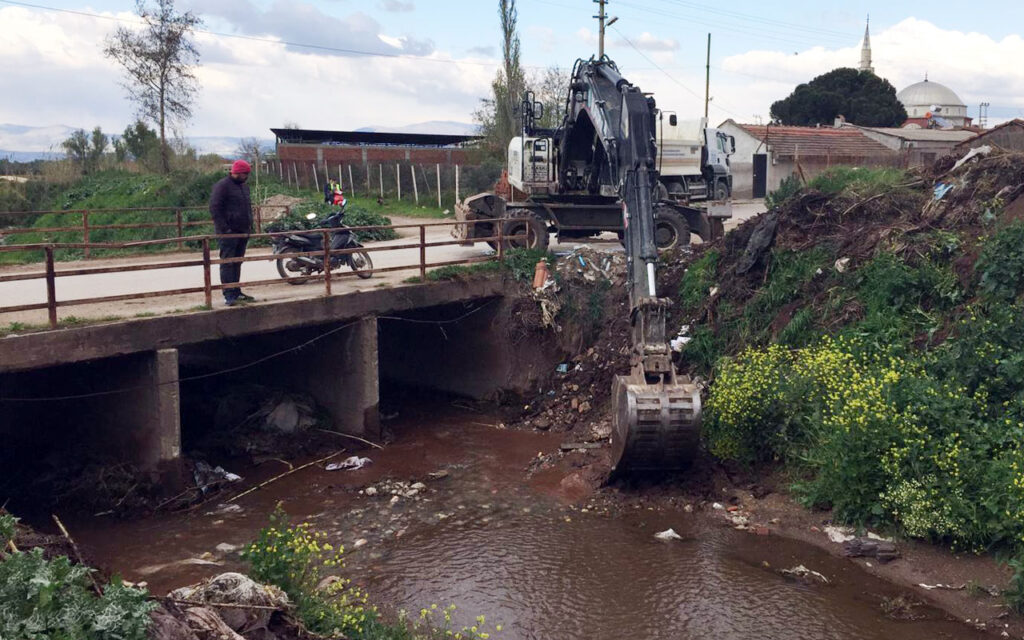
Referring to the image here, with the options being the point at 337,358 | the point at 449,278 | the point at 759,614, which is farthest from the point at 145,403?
the point at 759,614

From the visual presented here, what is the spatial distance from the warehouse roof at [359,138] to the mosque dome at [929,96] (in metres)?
43.2

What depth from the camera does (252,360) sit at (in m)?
14.8

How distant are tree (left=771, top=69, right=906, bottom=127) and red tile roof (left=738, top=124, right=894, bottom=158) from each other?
1297 cm

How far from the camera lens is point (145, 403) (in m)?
11.0

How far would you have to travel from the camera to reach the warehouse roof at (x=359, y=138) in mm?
43188

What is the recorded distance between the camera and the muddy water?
8.04 m

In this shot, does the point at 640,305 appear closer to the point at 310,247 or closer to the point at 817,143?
the point at 310,247

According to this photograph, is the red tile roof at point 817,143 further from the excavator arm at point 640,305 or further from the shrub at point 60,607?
the shrub at point 60,607

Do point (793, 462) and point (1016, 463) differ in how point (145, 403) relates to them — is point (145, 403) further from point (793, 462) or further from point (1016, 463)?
point (1016, 463)

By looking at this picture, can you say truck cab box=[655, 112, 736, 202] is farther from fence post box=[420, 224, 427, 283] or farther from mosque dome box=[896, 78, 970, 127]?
mosque dome box=[896, 78, 970, 127]

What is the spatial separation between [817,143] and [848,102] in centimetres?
1685

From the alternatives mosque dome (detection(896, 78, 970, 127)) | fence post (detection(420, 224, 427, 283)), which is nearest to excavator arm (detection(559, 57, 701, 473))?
fence post (detection(420, 224, 427, 283))

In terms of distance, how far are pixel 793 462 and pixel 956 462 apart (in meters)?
2.00

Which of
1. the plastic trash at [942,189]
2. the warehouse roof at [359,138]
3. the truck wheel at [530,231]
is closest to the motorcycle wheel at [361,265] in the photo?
the truck wheel at [530,231]
